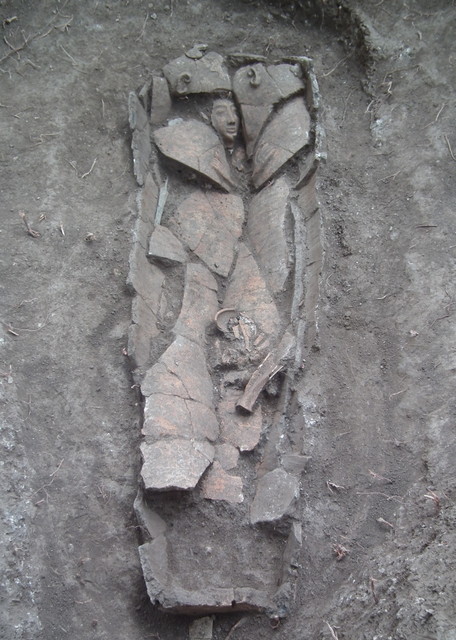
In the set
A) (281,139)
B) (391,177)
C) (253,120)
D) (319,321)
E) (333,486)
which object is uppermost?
(391,177)

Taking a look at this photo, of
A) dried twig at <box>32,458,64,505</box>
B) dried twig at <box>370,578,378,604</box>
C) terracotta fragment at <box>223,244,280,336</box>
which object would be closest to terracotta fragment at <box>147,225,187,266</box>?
terracotta fragment at <box>223,244,280,336</box>

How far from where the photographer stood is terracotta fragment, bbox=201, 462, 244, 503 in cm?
452

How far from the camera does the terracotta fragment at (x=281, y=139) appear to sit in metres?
6.23

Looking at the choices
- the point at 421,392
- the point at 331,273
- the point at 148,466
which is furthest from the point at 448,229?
the point at 148,466

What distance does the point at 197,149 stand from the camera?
6285mm

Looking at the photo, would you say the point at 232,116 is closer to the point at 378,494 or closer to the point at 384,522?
the point at 378,494

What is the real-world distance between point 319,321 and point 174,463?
1709 millimetres

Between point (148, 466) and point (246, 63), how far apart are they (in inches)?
175

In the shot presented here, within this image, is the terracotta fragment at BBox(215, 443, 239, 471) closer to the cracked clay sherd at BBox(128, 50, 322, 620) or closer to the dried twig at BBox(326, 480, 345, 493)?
the cracked clay sherd at BBox(128, 50, 322, 620)

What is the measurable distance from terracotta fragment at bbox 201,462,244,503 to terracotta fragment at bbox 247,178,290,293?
5.71 ft

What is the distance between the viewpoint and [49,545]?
14.5 feet

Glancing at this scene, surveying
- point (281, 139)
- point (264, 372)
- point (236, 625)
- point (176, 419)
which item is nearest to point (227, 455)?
point (176, 419)

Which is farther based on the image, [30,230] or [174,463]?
[30,230]

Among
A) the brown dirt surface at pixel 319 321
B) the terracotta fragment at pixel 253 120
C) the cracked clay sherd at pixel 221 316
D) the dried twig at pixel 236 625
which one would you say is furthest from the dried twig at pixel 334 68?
the dried twig at pixel 236 625
